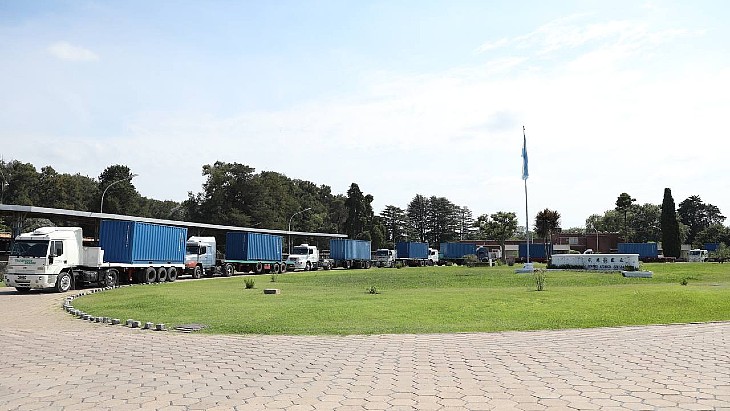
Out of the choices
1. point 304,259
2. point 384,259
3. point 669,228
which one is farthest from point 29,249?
point 669,228

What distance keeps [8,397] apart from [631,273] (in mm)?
A: 33856

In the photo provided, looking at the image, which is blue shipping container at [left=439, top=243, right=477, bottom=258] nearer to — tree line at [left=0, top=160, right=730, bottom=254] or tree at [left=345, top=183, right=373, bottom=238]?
tree line at [left=0, top=160, right=730, bottom=254]

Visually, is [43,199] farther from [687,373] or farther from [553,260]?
[687,373]

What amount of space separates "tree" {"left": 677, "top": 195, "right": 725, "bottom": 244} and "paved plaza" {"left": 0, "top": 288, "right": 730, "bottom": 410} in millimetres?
147701

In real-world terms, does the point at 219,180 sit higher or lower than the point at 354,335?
higher

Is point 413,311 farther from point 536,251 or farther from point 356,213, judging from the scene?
point 356,213

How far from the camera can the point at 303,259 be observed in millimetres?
56812

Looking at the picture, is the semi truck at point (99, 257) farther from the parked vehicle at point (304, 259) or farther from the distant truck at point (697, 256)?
the distant truck at point (697, 256)

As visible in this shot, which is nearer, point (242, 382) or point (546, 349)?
point (242, 382)

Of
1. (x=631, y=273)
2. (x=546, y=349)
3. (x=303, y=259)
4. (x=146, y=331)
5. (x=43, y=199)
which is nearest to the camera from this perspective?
(x=546, y=349)

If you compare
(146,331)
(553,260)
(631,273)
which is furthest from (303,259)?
(146,331)

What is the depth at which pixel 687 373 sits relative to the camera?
322 inches

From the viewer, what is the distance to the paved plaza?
267 inches

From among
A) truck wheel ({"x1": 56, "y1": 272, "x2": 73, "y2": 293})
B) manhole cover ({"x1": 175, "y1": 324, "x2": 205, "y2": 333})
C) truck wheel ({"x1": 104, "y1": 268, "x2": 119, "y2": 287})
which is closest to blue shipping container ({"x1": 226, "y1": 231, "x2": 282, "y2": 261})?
truck wheel ({"x1": 104, "y1": 268, "x2": 119, "y2": 287})
